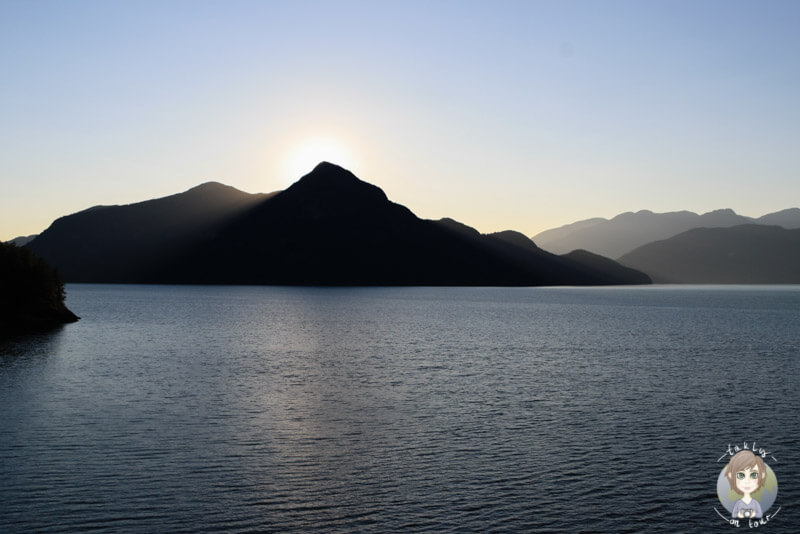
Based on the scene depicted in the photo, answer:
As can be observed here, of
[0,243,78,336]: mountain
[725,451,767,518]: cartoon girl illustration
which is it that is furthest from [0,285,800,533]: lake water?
[0,243,78,336]: mountain

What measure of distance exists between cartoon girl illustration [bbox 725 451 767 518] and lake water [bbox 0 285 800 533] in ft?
3.53

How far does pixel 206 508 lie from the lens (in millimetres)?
29047

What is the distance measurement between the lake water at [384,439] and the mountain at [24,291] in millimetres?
40593

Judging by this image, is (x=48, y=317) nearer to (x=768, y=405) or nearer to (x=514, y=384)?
(x=514, y=384)

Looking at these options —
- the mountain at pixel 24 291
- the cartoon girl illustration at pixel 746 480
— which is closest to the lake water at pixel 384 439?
the cartoon girl illustration at pixel 746 480

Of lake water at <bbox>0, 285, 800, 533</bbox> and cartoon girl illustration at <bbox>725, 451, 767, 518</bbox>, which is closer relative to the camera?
lake water at <bbox>0, 285, 800, 533</bbox>

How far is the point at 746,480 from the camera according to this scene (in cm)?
2930

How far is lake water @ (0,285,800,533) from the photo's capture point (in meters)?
28.7

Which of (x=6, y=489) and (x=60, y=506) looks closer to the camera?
(x=60, y=506)

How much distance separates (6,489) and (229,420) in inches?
689

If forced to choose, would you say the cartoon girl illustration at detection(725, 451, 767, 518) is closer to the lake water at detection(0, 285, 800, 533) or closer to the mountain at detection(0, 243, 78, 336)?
the lake water at detection(0, 285, 800, 533)

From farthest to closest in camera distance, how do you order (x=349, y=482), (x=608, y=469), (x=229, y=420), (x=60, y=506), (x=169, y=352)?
(x=169, y=352) < (x=229, y=420) < (x=608, y=469) < (x=349, y=482) < (x=60, y=506)

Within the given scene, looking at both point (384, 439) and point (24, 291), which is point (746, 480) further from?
point (24, 291)

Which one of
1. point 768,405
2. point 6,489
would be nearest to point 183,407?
point 6,489
